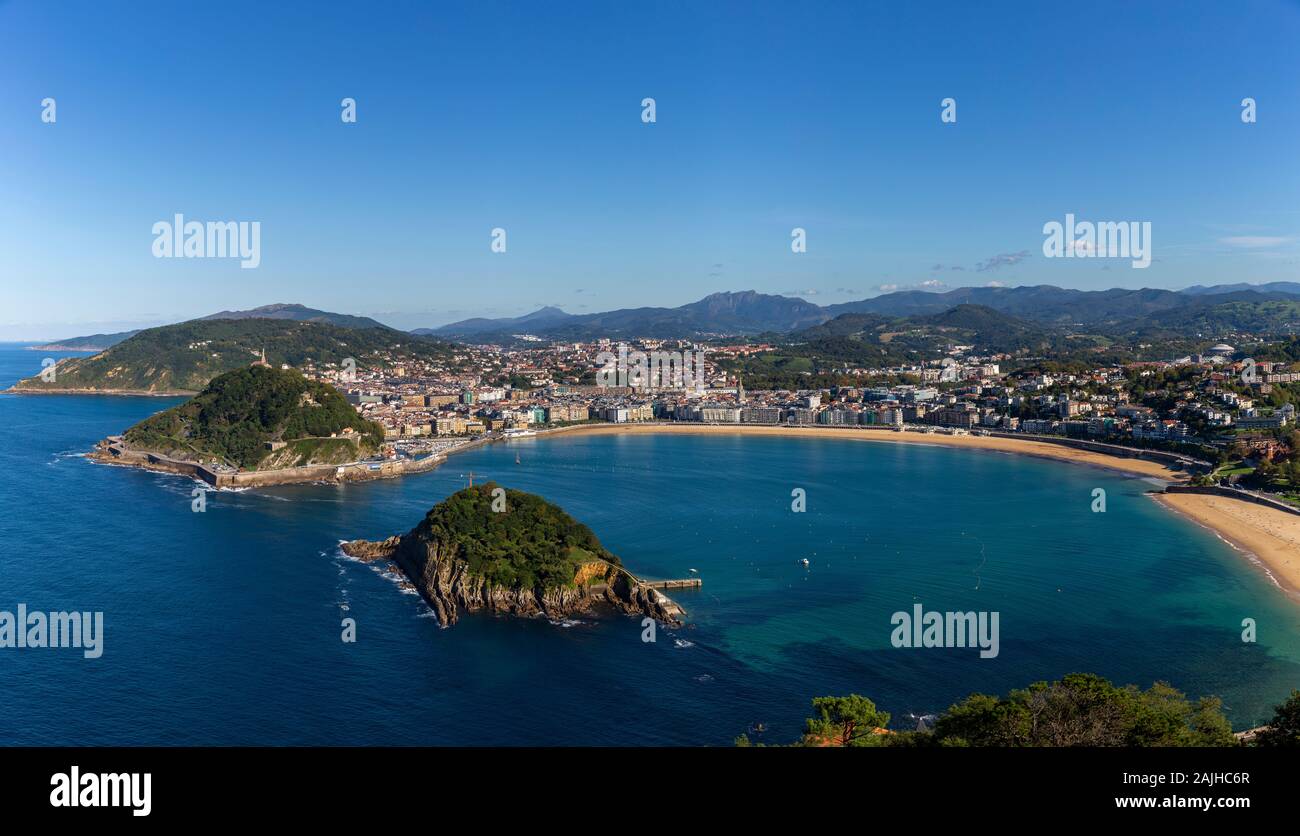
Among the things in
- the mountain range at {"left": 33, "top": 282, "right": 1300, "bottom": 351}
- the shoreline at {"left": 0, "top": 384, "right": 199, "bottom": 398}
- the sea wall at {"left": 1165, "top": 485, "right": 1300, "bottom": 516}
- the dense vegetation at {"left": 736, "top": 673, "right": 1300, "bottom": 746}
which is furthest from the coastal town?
the mountain range at {"left": 33, "top": 282, "right": 1300, "bottom": 351}

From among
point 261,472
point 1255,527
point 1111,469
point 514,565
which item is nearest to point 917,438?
point 1111,469

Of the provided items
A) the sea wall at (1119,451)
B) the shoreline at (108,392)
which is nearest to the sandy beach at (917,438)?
the sea wall at (1119,451)

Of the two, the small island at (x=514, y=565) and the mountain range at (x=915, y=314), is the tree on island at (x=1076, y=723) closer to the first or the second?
the small island at (x=514, y=565)

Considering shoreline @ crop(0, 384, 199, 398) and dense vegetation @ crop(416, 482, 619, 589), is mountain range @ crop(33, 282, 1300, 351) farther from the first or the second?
dense vegetation @ crop(416, 482, 619, 589)

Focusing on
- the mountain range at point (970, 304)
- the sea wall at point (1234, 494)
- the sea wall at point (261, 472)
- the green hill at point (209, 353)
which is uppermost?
the mountain range at point (970, 304)
